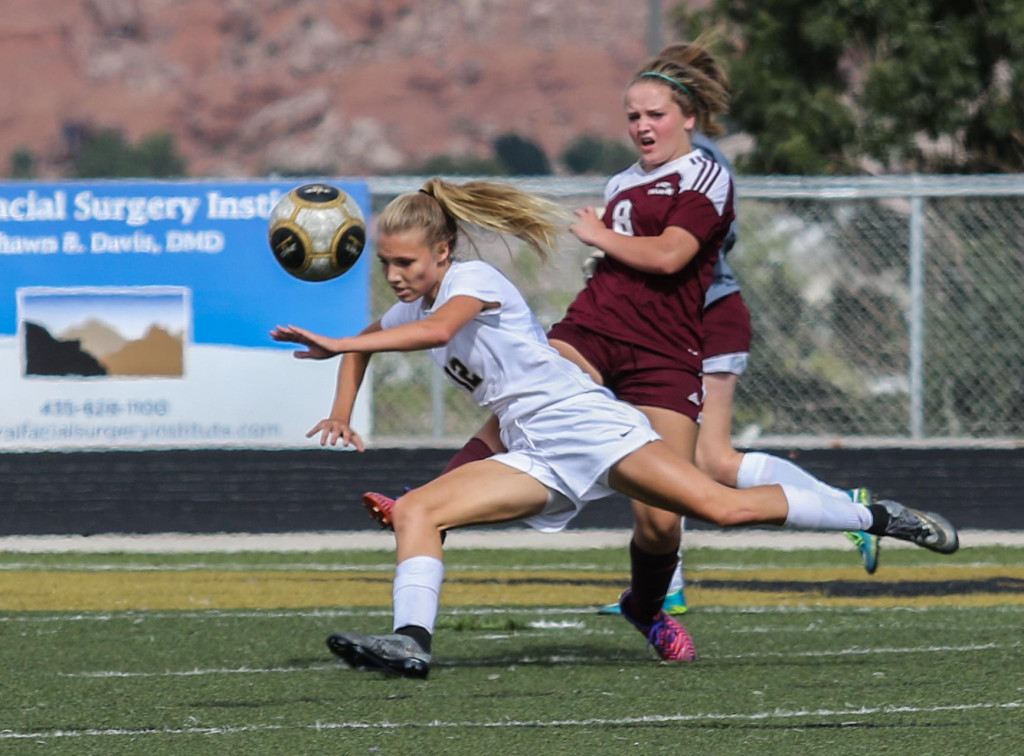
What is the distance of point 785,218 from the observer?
11367 mm

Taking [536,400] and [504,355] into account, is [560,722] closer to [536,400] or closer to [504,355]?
[536,400]

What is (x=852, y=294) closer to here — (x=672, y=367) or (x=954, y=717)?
(x=672, y=367)

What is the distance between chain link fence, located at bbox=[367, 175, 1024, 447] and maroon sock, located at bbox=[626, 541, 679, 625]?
5.08m

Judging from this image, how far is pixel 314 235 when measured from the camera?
591 centimetres

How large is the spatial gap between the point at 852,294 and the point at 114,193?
181 inches

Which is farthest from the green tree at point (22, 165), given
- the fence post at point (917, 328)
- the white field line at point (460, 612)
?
the white field line at point (460, 612)

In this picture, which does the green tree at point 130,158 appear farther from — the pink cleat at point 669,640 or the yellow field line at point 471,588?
the pink cleat at point 669,640

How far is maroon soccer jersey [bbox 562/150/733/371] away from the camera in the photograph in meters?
6.29

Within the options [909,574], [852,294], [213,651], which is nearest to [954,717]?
[213,651]

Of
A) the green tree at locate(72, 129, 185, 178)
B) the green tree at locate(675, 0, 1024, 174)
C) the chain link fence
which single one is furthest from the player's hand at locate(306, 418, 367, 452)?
the green tree at locate(72, 129, 185, 178)

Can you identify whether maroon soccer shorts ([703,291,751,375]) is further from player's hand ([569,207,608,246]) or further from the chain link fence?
the chain link fence

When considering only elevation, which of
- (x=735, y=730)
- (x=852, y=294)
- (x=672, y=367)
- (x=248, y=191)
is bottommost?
(x=735, y=730)

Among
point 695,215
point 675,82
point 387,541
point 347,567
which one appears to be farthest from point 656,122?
point 387,541

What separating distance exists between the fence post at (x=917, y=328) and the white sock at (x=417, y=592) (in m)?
6.36
